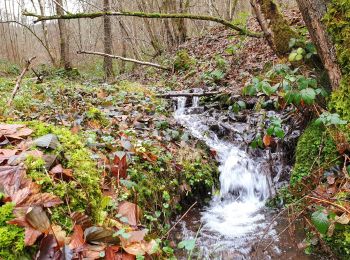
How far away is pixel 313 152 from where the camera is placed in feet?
11.4

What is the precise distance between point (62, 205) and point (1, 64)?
69.1 ft

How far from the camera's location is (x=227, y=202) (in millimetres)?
4195

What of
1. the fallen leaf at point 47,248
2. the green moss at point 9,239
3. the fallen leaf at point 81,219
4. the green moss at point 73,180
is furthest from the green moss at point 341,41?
the green moss at point 9,239

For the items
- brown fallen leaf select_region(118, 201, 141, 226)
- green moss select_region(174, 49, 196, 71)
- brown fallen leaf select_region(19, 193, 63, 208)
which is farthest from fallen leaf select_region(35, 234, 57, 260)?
green moss select_region(174, 49, 196, 71)

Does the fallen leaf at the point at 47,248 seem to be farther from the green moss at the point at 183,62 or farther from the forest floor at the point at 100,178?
the green moss at the point at 183,62

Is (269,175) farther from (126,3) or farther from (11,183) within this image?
(126,3)

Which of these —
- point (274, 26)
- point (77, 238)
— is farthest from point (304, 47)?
point (77, 238)

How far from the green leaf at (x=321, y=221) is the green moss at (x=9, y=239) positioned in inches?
76.5

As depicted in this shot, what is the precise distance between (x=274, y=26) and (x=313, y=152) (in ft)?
5.82

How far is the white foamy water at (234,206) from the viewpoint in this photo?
10.9 feet

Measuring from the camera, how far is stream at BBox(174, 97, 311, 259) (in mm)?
3123

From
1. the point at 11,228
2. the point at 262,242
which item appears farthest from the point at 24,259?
the point at 262,242

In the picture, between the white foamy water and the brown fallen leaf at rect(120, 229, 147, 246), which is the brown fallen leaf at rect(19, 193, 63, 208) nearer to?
the brown fallen leaf at rect(120, 229, 147, 246)

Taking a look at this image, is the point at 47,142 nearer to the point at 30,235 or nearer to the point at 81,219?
the point at 81,219
